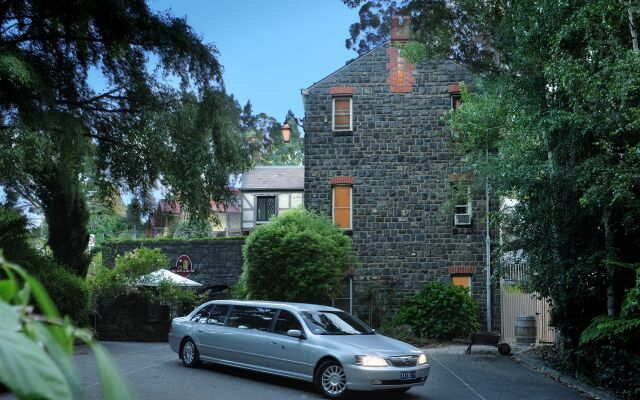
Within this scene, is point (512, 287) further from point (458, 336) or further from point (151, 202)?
point (151, 202)

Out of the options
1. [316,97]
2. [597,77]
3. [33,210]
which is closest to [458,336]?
[316,97]

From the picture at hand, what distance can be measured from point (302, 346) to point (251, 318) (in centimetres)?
176

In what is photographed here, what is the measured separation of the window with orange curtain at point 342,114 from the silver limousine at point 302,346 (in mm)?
13658

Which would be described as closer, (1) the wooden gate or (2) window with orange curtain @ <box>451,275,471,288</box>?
(1) the wooden gate

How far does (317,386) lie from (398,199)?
1571 centimetres

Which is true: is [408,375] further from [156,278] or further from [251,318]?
[156,278]

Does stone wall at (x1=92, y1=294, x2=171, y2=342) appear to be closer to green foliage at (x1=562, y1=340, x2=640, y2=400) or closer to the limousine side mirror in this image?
the limousine side mirror

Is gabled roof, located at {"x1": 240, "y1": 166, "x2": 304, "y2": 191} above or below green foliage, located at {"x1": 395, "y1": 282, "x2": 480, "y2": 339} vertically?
above

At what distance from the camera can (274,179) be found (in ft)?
120

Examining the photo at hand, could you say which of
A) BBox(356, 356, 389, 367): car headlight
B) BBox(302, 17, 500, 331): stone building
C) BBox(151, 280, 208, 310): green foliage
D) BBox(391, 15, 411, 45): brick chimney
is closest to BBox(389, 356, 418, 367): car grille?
BBox(356, 356, 389, 367): car headlight

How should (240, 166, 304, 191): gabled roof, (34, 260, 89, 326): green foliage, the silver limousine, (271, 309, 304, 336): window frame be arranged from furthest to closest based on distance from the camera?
(240, 166, 304, 191): gabled roof, (34, 260, 89, 326): green foliage, (271, 309, 304, 336): window frame, the silver limousine

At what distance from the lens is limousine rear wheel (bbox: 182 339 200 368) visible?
1527 centimetres

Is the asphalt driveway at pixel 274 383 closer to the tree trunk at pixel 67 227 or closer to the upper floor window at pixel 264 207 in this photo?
the tree trunk at pixel 67 227

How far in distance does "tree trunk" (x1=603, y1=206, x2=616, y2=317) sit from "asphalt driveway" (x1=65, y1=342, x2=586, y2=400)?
1.95m
